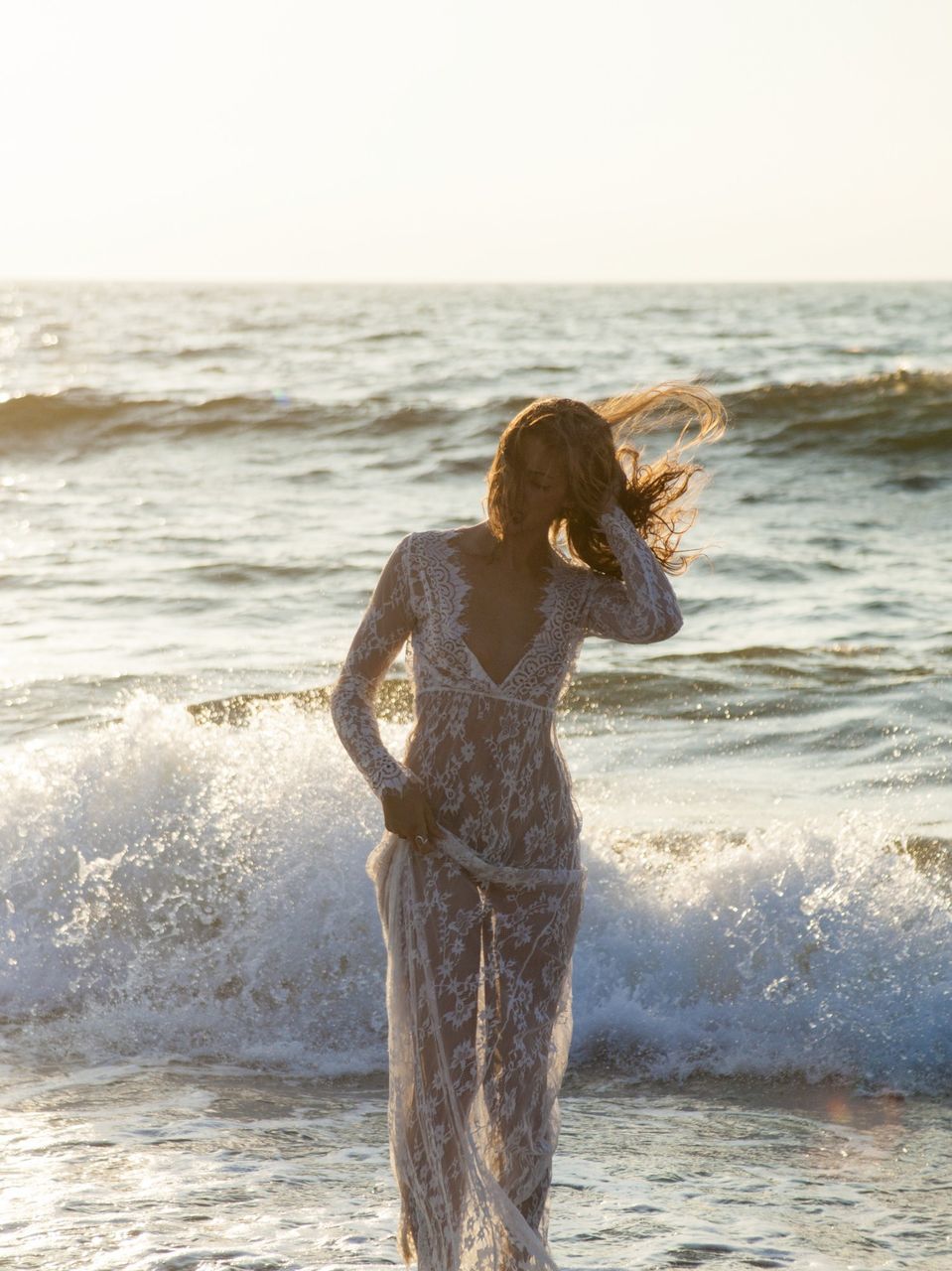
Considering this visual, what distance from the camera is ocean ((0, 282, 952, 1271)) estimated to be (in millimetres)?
4238

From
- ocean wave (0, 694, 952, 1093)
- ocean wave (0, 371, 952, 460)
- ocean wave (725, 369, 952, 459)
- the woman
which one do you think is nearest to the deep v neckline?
the woman

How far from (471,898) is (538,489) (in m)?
0.83

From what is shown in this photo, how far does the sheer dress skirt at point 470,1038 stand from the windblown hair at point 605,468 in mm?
684

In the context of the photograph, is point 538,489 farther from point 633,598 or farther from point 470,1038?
point 470,1038

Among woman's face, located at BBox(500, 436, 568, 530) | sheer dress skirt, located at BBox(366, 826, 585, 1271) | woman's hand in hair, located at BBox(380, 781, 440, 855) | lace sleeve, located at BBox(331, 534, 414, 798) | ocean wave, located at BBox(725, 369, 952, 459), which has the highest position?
ocean wave, located at BBox(725, 369, 952, 459)

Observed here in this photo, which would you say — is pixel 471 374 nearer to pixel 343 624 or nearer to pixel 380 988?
pixel 343 624

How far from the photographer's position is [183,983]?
20.4 ft

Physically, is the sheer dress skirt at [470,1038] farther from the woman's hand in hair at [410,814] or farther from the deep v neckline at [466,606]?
the deep v neckline at [466,606]

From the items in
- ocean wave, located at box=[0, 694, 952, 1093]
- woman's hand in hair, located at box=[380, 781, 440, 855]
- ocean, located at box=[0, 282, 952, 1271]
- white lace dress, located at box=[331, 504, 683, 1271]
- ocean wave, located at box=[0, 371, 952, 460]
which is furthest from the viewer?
ocean wave, located at box=[0, 371, 952, 460]

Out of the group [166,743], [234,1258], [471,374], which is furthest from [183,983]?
[471,374]

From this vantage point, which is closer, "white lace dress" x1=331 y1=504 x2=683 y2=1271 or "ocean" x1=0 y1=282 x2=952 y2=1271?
"white lace dress" x1=331 y1=504 x2=683 y2=1271

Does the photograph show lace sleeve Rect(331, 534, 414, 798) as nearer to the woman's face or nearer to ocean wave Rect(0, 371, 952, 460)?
the woman's face

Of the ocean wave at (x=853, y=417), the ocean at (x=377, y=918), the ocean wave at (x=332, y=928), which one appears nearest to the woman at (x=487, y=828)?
the ocean at (x=377, y=918)

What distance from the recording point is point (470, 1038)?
312cm
